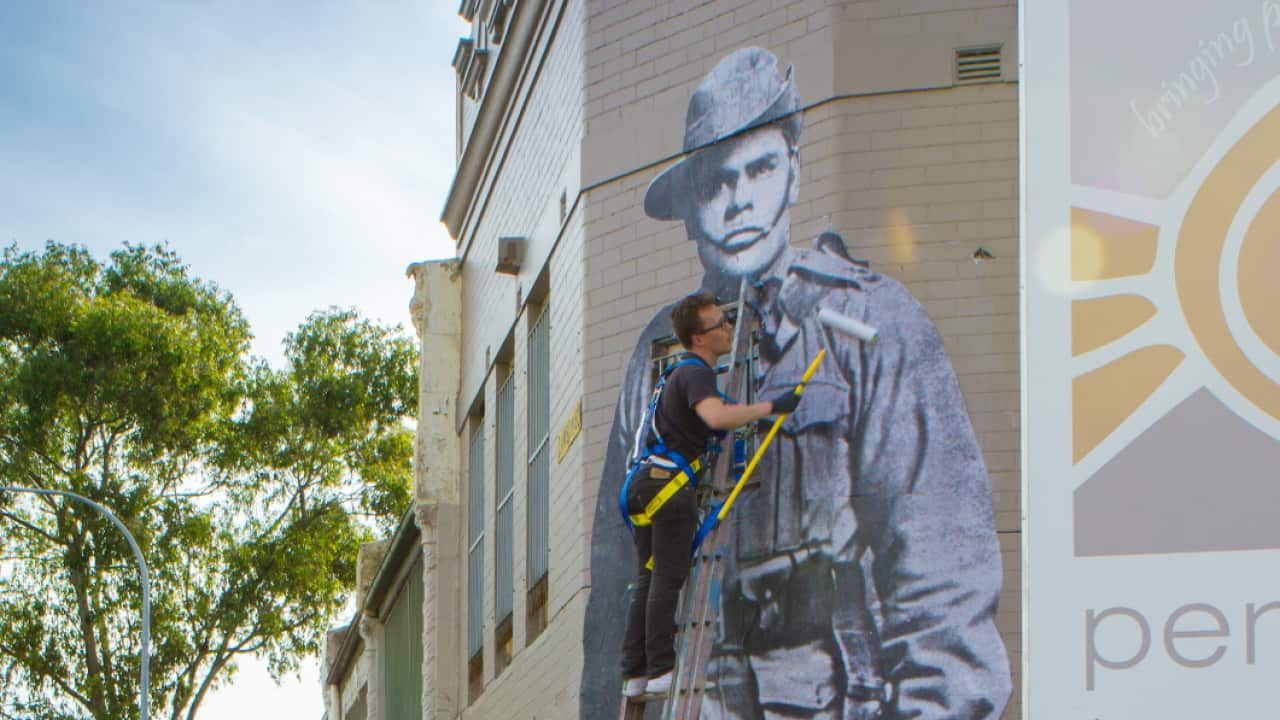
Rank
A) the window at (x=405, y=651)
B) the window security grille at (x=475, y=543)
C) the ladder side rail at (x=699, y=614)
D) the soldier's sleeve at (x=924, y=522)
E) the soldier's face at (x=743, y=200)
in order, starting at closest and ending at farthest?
the ladder side rail at (x=699, y=614) → the soldier's sleeve at (x=924, y=522) → the soldier's face at (x=743, y=200) → the window security grille at (x=475, y=543) → the window at (x=405, y=651)

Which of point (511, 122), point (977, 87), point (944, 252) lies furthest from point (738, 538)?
point (511, 122)

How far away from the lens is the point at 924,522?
10.7 metres

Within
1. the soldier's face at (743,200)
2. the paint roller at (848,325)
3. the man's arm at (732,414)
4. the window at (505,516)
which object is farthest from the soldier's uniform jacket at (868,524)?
the window at (505,516)

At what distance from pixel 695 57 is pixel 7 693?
26599 mm

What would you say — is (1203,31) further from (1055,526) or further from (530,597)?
(530,597)

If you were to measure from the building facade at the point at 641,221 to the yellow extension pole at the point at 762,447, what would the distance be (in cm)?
74

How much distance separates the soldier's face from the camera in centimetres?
1173

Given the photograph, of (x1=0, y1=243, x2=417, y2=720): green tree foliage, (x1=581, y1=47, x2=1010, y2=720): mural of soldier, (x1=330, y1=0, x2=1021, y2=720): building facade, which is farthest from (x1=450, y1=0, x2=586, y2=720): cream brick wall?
(x1=0, y1=243, x2=417, y2=720): green tree foliage

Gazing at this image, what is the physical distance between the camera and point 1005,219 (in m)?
11.0

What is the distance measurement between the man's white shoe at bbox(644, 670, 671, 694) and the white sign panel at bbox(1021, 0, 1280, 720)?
383 cm

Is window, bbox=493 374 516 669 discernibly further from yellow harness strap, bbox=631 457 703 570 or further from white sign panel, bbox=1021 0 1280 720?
white sign panel, bbox=1021 0 1280 720

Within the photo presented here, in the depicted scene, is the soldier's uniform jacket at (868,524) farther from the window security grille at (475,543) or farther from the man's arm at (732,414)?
the window security grille at (475,543)

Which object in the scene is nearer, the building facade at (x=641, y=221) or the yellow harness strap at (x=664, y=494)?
the yellow harness strap at (x=664, y=494)

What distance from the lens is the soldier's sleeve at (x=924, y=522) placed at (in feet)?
34.4
